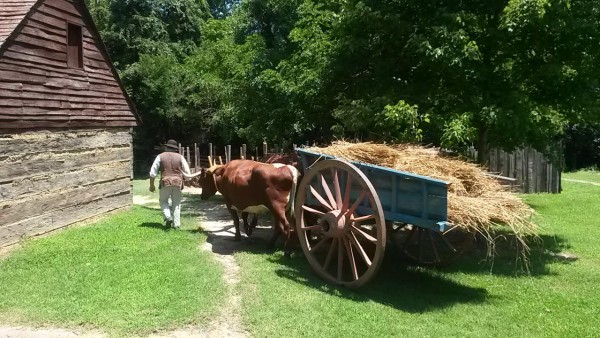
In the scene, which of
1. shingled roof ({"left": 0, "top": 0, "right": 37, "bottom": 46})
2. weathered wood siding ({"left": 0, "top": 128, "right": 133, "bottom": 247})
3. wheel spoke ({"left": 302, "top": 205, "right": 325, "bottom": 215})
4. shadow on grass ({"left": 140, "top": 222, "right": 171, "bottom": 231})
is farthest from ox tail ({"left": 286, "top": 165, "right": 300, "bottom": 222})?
shingled roof ({"left": 0, "top": 0, "right": 37, "bottom": 46})

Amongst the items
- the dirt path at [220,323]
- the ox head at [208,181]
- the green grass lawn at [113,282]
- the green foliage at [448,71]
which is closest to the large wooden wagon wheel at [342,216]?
the dirt path at [220,323]

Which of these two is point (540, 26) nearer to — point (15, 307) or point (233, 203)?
point (233, 203)

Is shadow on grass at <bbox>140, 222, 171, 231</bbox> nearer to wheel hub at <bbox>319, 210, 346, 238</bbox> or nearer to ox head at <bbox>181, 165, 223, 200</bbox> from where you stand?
ox head at <bbox>181, 165, 223, 200</bbox>

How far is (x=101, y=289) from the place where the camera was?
7.43 meters

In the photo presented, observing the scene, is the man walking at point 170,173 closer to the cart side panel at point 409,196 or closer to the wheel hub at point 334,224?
the wheel hub at point 334,224

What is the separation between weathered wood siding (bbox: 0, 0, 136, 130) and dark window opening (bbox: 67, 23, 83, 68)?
14 cm

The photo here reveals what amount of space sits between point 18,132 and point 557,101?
976 cm

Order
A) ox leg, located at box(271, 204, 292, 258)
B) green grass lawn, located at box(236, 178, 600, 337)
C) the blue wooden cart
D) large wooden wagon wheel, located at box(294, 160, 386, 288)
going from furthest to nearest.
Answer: ox leg, located at box(271, 204, 292, 258) → large wooden wagon wheel, located at box(294, 160, 386, 288) → the blue wooden cart → green grass lawn, located at box(236, 178, 600, 337)

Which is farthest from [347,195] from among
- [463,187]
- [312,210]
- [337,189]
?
[463,187]

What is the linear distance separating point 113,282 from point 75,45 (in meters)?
7.12

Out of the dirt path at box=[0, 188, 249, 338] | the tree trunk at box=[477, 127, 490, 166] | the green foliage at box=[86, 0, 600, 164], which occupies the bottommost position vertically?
the dirt path at box=[0, 188, 249, 338]

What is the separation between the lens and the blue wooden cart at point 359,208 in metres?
6.56

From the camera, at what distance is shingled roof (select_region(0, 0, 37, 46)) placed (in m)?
10.3

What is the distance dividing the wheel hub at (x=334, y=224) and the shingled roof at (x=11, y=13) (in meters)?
6.91
